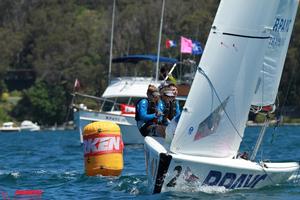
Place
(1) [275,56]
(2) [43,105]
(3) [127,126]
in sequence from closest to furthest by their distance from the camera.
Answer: (1) [275,56], (3) [127,126], (2) [43,105]

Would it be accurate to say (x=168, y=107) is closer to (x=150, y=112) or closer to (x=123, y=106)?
(x=150, y=112)

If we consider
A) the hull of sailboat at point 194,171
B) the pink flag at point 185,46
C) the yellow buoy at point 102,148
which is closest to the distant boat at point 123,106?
the pink flag at point 185,46

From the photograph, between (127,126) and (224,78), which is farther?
(127,126)

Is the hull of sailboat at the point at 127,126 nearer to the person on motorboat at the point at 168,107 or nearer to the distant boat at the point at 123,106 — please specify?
the distant boat at the point at 123,106

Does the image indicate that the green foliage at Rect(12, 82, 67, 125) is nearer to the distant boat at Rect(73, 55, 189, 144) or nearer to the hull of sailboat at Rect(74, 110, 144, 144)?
the distant boat at Rect(73, 55, 189, 144)

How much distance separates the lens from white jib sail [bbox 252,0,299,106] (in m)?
14.3

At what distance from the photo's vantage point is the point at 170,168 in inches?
511

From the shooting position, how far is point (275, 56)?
47.3 ft

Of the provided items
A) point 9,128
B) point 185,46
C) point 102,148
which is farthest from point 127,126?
point 9,128

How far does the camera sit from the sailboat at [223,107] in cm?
1322

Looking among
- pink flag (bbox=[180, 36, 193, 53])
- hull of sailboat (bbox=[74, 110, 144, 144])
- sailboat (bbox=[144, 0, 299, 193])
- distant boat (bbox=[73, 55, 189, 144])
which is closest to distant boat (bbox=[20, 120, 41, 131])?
pink flag (bbox=[180, 36, 193, 53])

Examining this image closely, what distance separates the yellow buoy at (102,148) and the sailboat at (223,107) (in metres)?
1.80

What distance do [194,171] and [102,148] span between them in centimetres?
282

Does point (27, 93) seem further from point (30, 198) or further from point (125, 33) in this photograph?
point (30, 198)
